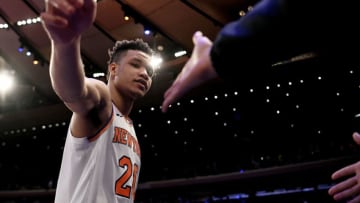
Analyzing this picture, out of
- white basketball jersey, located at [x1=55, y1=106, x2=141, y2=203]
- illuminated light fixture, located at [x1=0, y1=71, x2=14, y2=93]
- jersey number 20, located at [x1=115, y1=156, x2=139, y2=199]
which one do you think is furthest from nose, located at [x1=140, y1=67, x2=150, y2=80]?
illuminated light fixture, located at [x1=0, y1=71, x2=14, y2=93]

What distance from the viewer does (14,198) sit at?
35.7ft

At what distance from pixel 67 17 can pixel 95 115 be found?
0.74 metres

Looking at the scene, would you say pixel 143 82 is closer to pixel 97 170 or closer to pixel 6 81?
pixel 97 170

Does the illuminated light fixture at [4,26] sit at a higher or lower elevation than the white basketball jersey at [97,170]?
higher

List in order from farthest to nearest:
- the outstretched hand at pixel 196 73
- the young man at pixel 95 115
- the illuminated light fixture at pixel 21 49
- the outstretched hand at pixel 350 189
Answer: the illuminated light fixture at pixel 21 49 → the outstretched hand at pixel 350 189 → the young man at pixel 95 115 → the outstretched hand at pixel 196 73

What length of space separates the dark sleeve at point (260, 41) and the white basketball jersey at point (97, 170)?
1.04m

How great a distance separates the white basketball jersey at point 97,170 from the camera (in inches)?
77.4

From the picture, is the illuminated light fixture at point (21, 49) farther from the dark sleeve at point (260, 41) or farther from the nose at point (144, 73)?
the dark sleeve at point (260, 41)

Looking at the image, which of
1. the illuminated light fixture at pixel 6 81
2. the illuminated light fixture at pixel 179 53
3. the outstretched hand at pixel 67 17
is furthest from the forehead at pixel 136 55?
the illuminated light fixture at pixel 6 81

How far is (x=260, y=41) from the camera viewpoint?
107cm

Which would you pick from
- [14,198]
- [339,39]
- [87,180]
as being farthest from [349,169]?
[14,198]

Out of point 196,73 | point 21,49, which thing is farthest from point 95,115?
point 21,49

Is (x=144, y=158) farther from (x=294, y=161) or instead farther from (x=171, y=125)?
(x=294, y=161)

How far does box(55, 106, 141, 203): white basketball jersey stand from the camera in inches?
77.4
